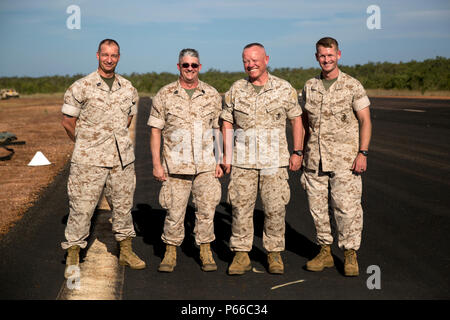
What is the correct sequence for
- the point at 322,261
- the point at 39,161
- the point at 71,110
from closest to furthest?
1. the point at 71,110
2. the point at 322,261
3. the point at 39,161

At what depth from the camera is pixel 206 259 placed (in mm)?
4832

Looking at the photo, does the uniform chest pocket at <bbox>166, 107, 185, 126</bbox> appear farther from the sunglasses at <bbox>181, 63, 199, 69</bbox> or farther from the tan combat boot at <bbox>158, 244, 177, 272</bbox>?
the tan combat boot at <bbox>158, 244, 177, 272</bbox>

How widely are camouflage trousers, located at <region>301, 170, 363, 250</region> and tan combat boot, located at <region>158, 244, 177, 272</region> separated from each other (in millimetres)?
1371

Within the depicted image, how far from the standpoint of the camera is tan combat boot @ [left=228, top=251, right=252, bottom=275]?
4.67 metres

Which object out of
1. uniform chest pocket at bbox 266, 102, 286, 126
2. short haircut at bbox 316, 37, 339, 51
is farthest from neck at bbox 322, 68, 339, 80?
uniform chest pocket at bbox 266, 102, 286, 126

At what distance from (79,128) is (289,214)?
317 centimetres

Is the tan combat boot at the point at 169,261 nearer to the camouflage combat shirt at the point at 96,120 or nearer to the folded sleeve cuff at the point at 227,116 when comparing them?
the camouflage combat shirt at the point at 96,120

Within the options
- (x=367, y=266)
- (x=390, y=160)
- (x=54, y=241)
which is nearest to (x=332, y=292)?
(x=367, y=266)

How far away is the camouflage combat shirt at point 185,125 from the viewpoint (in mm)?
4727

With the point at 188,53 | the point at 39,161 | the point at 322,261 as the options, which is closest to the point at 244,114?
the point at 188,53

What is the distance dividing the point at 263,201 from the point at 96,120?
5.56 ft

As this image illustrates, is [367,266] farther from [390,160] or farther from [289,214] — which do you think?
[390,160]

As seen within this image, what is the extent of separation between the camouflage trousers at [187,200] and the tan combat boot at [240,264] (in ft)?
1.09

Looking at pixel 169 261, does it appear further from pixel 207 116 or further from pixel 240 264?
pixel 207 116
